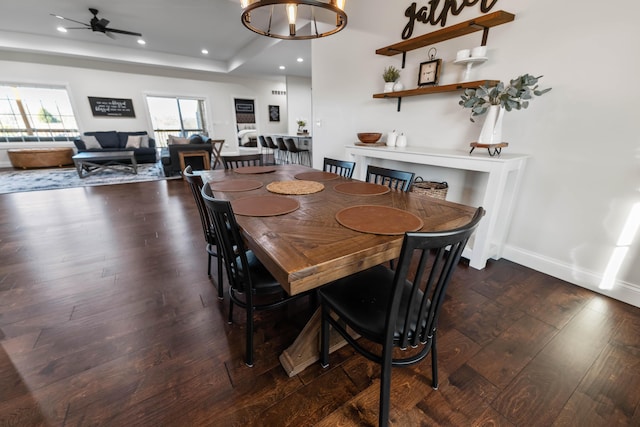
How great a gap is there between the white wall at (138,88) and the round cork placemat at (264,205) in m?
8.19

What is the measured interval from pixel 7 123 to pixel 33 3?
13.7ft

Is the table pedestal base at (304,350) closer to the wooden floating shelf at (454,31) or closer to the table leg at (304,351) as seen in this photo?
the table leg at (304,351)

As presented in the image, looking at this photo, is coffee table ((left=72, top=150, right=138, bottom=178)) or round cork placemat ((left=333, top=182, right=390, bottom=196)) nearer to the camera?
round cork placemat ((left=333, top=182, right=390, bottom=196))

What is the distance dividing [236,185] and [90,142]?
7188mm

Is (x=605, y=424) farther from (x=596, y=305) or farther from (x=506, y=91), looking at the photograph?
(x=506, y=91)

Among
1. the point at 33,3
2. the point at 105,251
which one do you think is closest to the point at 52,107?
the point at 33,3

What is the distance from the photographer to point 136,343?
55.1 inches

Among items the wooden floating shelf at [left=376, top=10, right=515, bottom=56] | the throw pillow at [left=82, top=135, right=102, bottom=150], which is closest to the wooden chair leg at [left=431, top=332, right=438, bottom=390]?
the wooden floating shelf at [left=376, top=10, right=515, bottom=56]

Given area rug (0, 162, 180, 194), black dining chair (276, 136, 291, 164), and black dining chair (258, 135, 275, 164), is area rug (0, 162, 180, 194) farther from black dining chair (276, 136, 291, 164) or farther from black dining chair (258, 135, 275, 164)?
black dining chair (258, 135, 275, 164)

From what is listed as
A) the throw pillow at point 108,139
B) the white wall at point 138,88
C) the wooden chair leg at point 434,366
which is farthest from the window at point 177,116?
the wooden chair leg at point 434,366

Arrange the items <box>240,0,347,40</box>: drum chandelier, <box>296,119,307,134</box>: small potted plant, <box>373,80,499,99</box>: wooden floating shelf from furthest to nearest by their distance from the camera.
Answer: <box>296,119,307,134</box>: small potted plant
<box>373,80,499,99</box>: wooden floating shelf
<box>240,0,347,40</box>: drum chandelier

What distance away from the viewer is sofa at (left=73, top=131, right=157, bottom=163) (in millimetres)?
6441

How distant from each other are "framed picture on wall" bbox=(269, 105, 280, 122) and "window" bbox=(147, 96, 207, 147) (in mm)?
2302

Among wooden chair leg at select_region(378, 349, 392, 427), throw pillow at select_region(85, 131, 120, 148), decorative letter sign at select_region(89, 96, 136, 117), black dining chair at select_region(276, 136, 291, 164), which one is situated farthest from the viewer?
decorative letter sign at select_region(89, 96, 136, 117)
